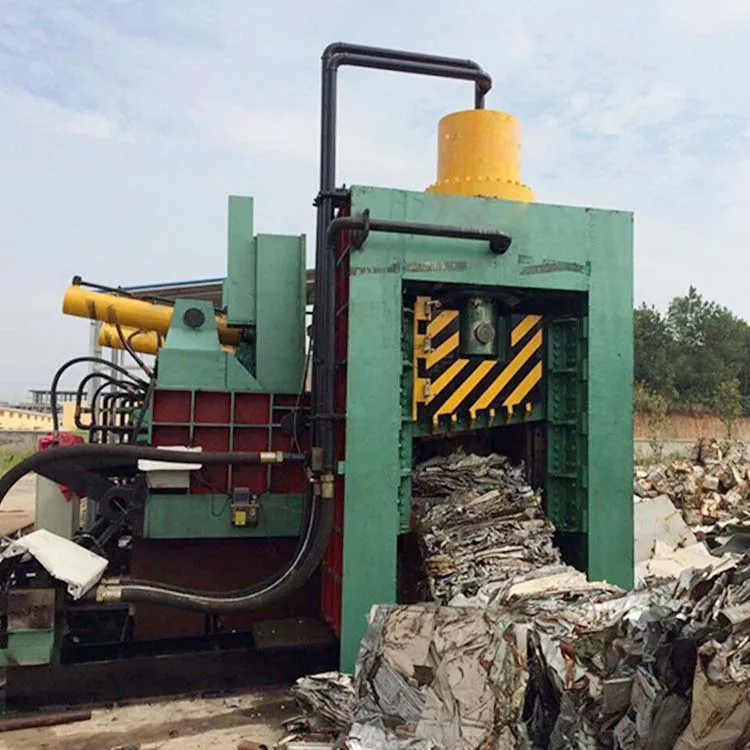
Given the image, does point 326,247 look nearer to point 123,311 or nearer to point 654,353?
point 123,311

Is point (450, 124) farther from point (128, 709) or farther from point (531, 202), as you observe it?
point (128, 709)

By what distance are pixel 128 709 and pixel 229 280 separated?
2827mm

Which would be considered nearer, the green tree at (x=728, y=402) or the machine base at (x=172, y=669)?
the machine base at (x=172, y=669)

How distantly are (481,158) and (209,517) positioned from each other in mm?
3030

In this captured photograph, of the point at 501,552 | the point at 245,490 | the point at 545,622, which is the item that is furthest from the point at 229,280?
the point at 545,622

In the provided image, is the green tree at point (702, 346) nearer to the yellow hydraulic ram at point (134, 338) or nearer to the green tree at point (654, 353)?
the green tree at point (654, 353)

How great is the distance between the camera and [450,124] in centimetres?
473

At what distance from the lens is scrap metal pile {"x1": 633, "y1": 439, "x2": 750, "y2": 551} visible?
991cm

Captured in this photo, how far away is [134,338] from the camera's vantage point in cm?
644

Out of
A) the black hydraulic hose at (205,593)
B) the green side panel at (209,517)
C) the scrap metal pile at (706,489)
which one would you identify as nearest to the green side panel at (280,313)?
the black hydraulic hose at (205,593)

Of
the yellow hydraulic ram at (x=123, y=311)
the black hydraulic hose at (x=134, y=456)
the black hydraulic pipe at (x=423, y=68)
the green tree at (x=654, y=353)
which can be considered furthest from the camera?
the green tree at (x=654, y=353)

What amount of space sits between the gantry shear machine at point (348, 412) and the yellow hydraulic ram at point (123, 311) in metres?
0.86

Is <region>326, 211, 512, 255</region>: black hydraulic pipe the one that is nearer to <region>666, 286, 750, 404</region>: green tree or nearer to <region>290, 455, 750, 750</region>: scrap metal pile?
<region>290, 455, 750, 750</region>: scrap metal pile

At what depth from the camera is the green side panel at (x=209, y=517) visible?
4.57 m
